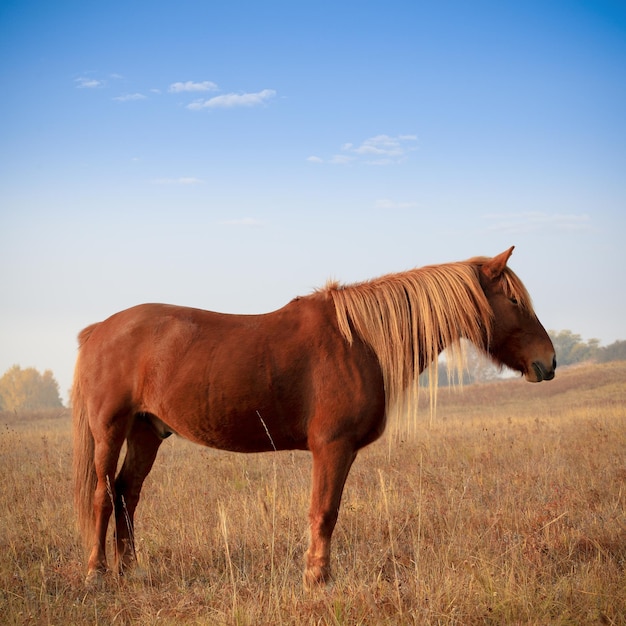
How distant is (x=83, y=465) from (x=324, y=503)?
7.12ft

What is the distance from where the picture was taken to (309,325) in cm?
440

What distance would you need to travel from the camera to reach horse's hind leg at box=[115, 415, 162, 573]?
4.91 m

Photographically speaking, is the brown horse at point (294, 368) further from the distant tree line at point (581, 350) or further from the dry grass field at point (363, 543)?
the distant tree line at point (581, 350)

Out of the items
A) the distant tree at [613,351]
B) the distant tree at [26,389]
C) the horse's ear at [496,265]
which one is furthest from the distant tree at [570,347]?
the horse's ear at [496,265]

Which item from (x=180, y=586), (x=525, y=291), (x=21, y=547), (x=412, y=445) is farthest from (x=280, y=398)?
(x=412, y=445)

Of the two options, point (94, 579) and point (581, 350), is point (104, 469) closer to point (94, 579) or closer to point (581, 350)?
point (94, 579)

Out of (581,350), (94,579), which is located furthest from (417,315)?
(581,350)

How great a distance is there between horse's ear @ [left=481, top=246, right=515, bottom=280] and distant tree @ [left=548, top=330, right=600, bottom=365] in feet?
232

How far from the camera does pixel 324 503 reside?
13.2 ft

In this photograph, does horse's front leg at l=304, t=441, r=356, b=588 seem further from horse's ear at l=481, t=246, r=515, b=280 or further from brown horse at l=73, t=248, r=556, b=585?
horse's ear at l=481, t=246, r=515, b=280

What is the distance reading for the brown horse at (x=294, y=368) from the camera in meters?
4.18

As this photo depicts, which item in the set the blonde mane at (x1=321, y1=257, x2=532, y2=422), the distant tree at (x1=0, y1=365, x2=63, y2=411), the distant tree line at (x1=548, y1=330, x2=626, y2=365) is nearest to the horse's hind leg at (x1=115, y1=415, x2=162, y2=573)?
the blonde mane at (x1=321, y1=257, x2=532, y2=422)

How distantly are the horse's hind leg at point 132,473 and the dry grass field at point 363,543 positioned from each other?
0.95ft

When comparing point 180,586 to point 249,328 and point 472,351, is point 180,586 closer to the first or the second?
point 249,328
